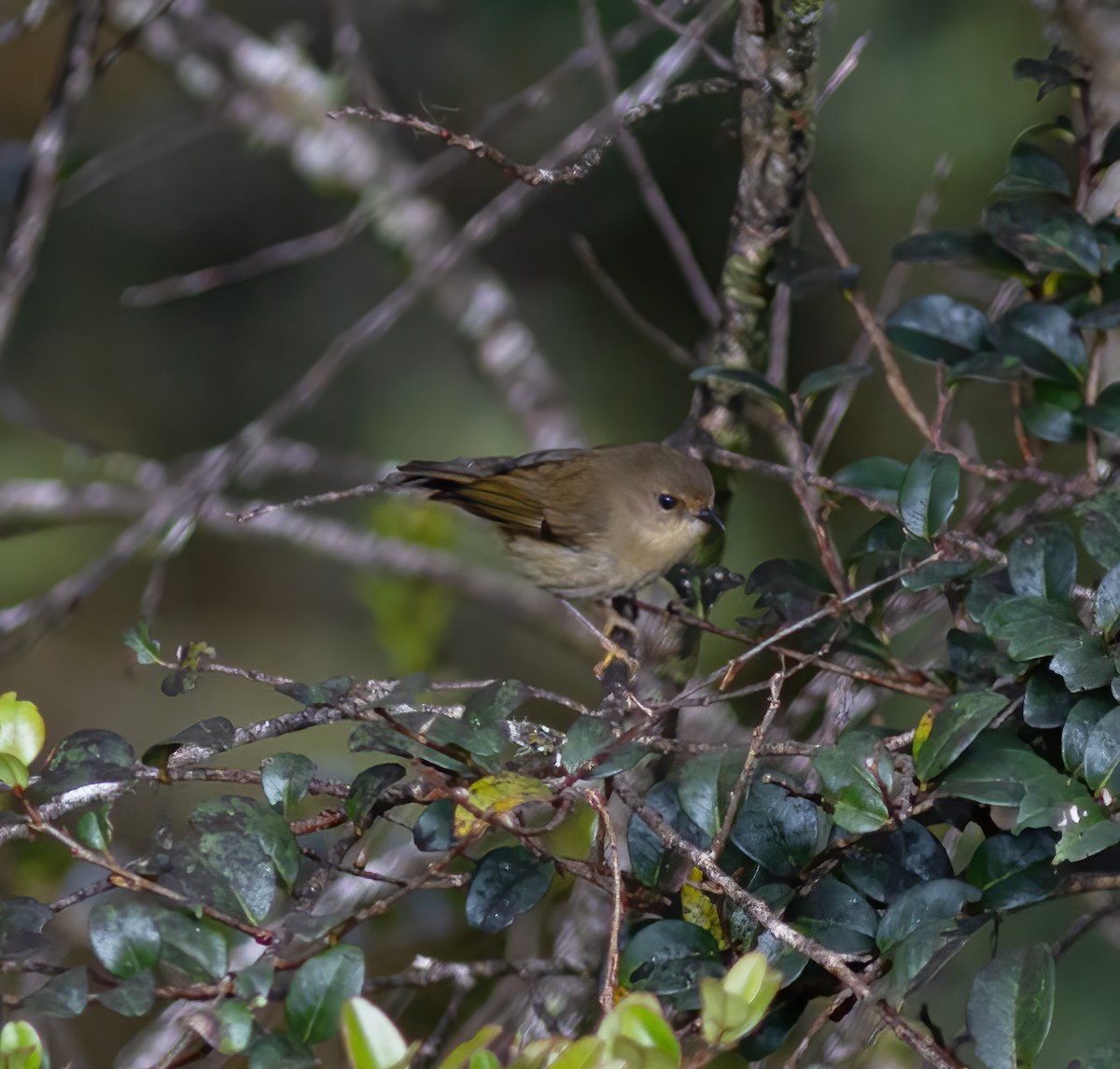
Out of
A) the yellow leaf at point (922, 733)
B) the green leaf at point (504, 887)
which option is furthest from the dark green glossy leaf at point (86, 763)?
the yellow leaf at point (922, 733)

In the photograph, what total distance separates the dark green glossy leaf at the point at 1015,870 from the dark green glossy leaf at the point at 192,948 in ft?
2.30

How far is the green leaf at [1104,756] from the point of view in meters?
1.11

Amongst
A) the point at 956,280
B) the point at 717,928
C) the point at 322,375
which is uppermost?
the point at 322,375

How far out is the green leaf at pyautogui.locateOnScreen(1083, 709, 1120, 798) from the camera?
1.11 meters

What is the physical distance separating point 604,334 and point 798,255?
2.21 metres

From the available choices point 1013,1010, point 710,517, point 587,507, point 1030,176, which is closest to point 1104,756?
point 1013,1010

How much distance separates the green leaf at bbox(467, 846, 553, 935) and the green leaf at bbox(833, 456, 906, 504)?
0.71 metres

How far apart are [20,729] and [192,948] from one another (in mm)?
291

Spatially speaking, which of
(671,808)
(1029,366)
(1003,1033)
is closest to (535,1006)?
(671,808)

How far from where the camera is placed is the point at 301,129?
309 cm

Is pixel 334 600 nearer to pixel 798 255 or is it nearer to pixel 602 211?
pixel 602 211

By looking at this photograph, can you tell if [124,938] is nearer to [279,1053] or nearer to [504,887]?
[279,1053]

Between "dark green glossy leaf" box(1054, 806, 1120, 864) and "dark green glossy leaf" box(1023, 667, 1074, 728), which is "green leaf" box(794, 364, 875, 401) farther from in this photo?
"dark green glossy leaf" box(1054, 806, 1120, 864)

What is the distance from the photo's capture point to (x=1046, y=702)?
122 centimetres
